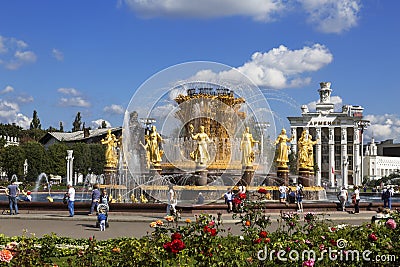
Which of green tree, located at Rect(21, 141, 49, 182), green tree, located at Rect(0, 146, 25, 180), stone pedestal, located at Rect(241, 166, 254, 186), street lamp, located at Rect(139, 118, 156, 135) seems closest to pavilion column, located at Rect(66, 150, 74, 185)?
green tree, located at Rect(21, 141, 49, 182)

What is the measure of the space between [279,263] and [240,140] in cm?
2064

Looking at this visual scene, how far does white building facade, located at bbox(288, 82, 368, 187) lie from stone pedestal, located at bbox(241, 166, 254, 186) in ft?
287

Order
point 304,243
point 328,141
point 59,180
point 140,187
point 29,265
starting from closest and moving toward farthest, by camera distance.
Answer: point 29,265 → point 304,243 → point 140,187 → point 59,180 → point 328,141

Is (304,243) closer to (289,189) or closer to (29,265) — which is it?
(29,265)

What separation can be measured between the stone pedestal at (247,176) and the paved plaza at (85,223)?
4.88m

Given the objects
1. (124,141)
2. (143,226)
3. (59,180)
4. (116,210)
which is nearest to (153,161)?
(124,141)

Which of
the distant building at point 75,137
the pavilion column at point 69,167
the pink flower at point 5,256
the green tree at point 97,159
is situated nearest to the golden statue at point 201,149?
the pink flower at point 5,256

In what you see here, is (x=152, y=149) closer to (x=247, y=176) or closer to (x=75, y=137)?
(x=247, y=176)

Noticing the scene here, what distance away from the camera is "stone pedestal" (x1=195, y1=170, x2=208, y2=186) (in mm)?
26312

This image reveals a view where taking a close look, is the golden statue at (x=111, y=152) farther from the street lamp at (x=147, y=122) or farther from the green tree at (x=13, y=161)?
the green tree at (x=13, y=161)

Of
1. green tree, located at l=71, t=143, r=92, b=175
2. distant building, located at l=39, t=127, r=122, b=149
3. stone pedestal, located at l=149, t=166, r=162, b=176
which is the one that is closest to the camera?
stone pedestal, located at l=149, t=166, r=162, b=176

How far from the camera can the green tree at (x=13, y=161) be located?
3268 inches

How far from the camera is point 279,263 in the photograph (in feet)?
27.5
